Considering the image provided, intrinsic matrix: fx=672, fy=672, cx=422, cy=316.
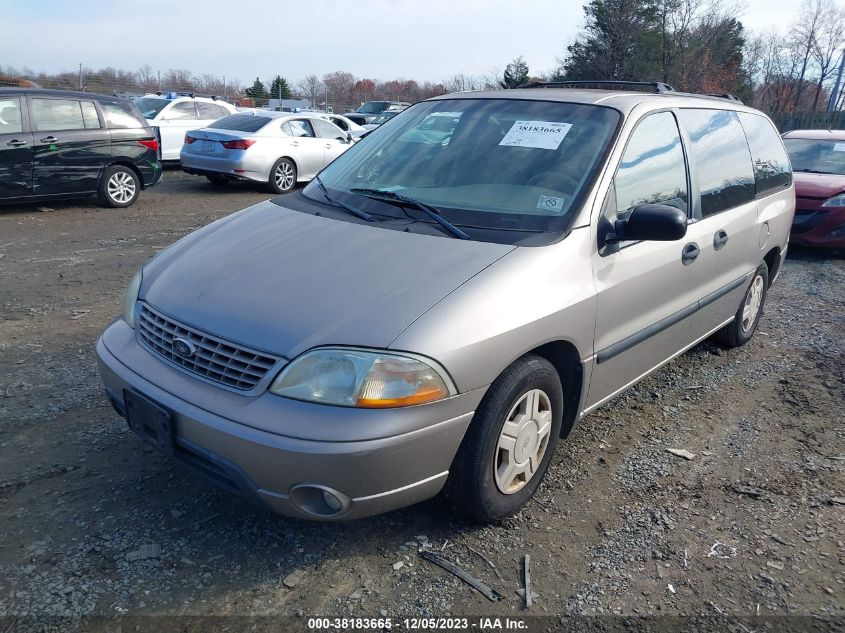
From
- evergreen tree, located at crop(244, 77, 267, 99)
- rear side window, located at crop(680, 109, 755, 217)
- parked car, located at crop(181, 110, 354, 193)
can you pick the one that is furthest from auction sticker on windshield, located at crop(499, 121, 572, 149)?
evergreen tree, located at crop(244, 77, 267, 99)

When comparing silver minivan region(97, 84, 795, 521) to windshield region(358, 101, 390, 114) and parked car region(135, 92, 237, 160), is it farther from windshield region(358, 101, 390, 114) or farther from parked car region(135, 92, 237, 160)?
windshield region(358, 101, 390, 114)

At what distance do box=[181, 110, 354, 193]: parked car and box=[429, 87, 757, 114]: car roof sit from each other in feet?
27.5

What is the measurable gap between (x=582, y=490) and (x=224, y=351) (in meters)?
1.82

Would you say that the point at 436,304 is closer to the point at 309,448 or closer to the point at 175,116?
the point at 309,448

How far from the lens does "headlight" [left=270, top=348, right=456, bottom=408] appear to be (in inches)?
89.7

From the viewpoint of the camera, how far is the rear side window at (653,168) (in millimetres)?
3236

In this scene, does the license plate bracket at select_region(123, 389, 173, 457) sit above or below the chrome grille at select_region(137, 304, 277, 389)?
below

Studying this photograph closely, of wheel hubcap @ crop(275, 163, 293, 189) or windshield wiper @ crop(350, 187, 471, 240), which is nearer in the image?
windshield wiper @ crop(350, 187, 471, 240)

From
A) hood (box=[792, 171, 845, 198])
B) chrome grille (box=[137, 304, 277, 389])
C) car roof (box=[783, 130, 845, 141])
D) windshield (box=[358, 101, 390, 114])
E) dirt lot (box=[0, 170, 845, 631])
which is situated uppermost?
windshield (box=[358, 101, 390, 114])

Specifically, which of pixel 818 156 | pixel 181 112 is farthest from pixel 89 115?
pixel 818 156

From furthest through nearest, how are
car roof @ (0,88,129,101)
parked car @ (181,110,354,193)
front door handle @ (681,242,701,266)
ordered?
parked car @ (181,110,354,193)
car roof @ (0,88,129,101)
front door handle @ (681,242,701,266)

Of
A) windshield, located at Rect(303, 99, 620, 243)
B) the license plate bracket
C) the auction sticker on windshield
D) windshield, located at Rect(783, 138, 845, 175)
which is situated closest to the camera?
the license plate bracket

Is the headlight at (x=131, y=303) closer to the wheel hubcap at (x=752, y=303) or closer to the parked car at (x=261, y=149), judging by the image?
the wheel hubcap at (x=752, y=303)

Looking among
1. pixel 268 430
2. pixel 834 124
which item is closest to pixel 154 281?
pixel 268 430
